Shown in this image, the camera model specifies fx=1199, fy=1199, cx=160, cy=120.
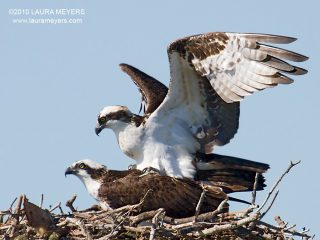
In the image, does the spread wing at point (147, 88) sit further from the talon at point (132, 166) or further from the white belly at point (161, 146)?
the talon at point (132, 166)

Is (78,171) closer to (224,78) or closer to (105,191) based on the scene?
(105,191)

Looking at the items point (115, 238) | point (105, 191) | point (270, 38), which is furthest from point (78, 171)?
point (270, 38)

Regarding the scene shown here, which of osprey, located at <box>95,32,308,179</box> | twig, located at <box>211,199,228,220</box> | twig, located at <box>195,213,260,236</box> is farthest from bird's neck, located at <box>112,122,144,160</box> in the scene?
twig, located at <box>195,213,260,236</box>

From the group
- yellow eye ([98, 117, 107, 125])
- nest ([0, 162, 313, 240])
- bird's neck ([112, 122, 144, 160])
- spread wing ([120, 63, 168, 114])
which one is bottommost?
nest ([0, 162, 313, 240])

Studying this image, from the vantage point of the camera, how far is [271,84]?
13617mm

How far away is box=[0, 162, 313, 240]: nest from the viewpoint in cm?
1273

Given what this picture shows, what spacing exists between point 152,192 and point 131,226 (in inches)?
31.8

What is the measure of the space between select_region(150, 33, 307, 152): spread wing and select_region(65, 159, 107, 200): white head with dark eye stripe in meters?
1.04

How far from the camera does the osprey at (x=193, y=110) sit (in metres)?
13.9

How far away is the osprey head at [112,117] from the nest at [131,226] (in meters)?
1.77

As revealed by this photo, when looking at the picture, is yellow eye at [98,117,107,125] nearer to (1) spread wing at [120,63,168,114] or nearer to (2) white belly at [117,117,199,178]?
(2) white belly at [117,117,199,178]

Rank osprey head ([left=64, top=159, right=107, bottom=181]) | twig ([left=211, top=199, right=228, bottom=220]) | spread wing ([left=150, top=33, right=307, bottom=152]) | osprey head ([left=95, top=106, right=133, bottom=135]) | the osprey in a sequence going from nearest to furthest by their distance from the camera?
twig ([left=211, top=199, right=228, bottom=220])
spread wing ([left=150, top=33, right=307, bottom=152])
the osprey
osprey head ([left=64, top=159, right=107, bottom=181])
osprey head ([left=95, top=106, right=133, bottom=135])

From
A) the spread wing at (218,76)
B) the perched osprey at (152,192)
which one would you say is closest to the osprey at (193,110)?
the spread wing at (218,76)

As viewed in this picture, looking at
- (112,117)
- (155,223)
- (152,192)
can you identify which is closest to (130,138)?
(112,117)
